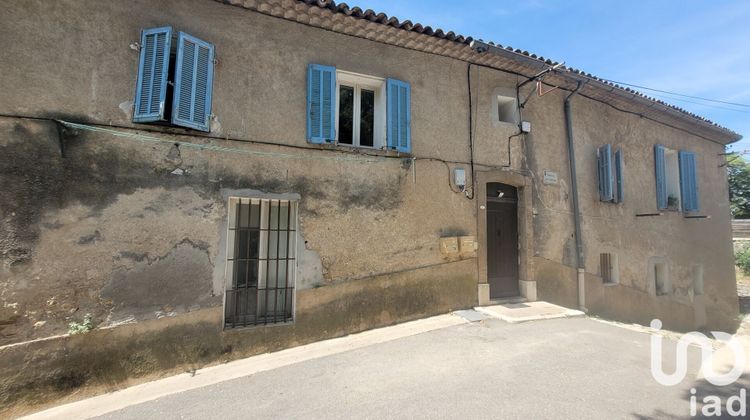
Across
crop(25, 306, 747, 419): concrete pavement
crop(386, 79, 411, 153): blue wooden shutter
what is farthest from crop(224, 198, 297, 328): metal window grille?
crop(386, 79, 411, 153): blue wooden shutter

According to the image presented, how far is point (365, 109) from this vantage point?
6.49 metres

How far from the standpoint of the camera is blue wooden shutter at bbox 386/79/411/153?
20.1 ft

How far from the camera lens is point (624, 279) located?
891cm

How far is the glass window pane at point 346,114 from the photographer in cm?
619

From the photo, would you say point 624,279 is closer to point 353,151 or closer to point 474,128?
point 474,128

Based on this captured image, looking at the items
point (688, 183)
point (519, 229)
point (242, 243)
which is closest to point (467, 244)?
point (519, 229)

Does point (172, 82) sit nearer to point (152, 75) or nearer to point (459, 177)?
point (152, 75)

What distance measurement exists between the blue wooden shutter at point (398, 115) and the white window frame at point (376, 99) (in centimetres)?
11

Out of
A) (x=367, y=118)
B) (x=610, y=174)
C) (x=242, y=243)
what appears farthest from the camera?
(x=610, y=174)

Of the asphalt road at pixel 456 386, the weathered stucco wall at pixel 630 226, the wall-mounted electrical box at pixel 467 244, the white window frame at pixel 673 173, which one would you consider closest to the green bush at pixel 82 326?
the asphalt road at pixel 456 386

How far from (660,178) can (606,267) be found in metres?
3.31

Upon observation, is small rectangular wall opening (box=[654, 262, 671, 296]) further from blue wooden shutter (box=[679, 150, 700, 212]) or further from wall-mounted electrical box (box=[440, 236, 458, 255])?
wall-mounted electrical box (box=[440, 236, 458, 255])

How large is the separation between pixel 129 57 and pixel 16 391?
4.12 meters

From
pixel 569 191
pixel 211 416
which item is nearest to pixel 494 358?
pixel 211 416
